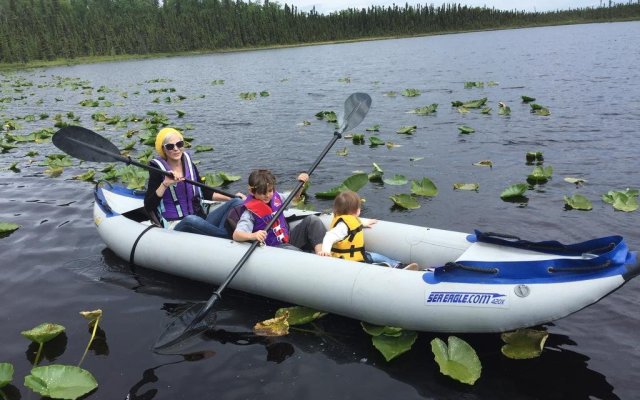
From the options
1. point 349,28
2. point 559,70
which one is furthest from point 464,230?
point 349,28

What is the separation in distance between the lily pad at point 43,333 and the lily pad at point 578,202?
6529 mm

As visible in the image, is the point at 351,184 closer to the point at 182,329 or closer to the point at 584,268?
the point at 182,329


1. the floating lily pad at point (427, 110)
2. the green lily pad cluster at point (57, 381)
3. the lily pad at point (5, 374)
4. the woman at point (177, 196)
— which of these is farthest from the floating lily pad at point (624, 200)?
the floating lily pad at point (427, 110)

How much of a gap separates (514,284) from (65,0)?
137 meters

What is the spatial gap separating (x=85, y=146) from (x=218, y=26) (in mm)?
81208

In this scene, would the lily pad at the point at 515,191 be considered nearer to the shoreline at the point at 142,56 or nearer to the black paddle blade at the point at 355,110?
the black paddle blade at the point at 355,110

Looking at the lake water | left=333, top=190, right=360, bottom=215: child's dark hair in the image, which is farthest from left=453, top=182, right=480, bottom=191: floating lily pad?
left=333, top=190, right=360, bottom=215: child's dark hair

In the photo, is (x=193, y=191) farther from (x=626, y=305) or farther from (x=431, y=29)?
(x=431, y=29)

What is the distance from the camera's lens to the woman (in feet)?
19.4

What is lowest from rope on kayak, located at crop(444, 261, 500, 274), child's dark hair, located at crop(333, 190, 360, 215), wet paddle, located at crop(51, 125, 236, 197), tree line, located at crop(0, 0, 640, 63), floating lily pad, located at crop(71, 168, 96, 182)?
floating lily pad, located at crop(71, 168, 96, 182)

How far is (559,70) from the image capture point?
23.8 m

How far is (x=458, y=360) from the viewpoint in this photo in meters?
3.95

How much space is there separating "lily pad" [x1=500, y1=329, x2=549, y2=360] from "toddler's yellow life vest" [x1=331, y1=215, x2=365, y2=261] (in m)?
1.52

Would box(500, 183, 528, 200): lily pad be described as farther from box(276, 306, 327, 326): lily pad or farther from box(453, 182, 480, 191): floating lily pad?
box(276, 306, 327, 326): lily pad
